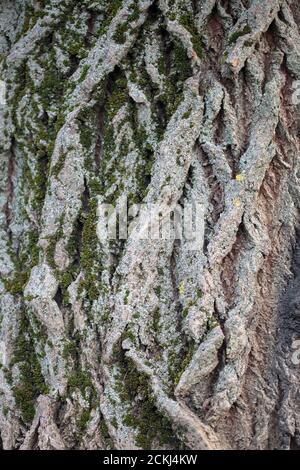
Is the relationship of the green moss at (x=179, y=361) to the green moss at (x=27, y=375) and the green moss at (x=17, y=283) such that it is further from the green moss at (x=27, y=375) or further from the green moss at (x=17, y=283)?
the green moss at (x=17, y=283)

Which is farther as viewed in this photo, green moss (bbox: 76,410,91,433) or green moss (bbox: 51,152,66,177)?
green moss (bbox: 51,152,66,177)

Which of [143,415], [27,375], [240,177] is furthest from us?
[27,375]

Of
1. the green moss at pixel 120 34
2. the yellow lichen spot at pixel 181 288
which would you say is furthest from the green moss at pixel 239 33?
the yellow lichen spot at pixel 181 288

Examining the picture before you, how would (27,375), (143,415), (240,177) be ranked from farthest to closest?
1. (27,375)
2. (240,177)
3. (143,415)

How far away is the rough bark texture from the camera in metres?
2.43

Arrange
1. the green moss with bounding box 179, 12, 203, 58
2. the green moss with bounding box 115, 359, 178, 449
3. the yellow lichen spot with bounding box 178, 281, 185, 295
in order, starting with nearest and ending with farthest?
the green moss with bounding box 115, 359, 178, 449, the yellow lichen spot with bounding box 178, 281, 185, 295, the green moss with bounding box 179, 12, 203, 58

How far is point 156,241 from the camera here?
2527 millimetres

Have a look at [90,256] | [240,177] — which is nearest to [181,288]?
[90,256]

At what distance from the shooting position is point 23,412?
2588 mm

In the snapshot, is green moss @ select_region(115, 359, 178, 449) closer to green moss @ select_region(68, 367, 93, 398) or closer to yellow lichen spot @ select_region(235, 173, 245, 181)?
green moss @ select_region(68, 367, 93, 398)

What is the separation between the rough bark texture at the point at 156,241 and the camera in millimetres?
2426

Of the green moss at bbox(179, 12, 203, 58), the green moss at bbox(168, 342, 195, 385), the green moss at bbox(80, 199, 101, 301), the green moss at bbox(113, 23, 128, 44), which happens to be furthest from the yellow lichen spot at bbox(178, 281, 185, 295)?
the green moss at bbox(113, 23, 128, 44)

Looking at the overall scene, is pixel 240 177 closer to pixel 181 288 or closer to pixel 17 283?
pixel 181 288

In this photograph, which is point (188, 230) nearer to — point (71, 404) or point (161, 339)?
point (161, 339)
